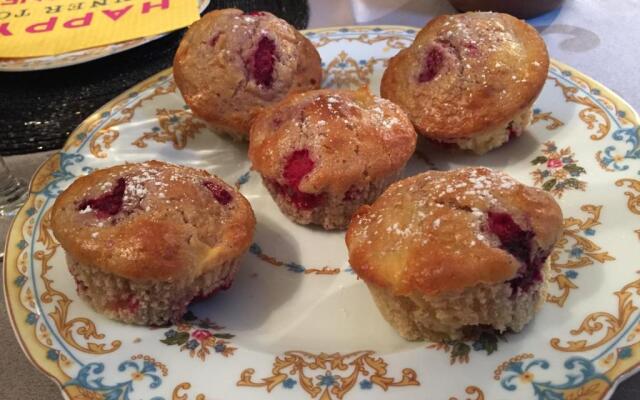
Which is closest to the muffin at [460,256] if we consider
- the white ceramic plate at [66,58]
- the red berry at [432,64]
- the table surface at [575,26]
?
the red berry at [432,64]

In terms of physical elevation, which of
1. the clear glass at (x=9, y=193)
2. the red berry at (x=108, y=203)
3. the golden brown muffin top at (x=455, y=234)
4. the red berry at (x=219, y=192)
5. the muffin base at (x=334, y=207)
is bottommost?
the clear glass at (x=9, y=193)

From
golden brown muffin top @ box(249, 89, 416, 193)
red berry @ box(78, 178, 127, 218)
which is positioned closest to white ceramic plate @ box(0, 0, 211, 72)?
golden brown muffin top @ box(249, 89, 416, 193)

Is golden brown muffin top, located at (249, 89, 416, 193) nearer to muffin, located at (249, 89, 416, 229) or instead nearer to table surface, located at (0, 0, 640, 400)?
muffin, located at (249, 89, 416, 229)

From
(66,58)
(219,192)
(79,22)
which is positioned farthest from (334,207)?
(79,22)

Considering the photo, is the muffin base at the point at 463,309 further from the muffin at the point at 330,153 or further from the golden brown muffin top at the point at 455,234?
the muffin at the point at 330,153

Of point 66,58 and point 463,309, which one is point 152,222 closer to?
point 463,309

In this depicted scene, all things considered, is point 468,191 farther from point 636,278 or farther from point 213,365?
point 213,365
